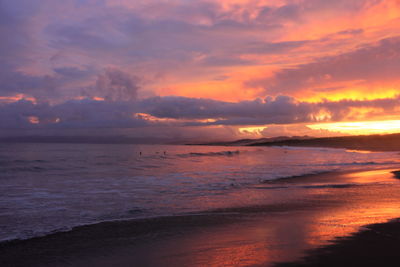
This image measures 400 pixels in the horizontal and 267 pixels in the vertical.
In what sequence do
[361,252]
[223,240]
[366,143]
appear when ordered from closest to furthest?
[361,252]
[223,240]
[366,143]

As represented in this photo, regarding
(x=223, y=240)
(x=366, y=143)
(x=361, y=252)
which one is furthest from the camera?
(x=366, y=143)

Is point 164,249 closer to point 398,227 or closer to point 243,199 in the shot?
point 398,227

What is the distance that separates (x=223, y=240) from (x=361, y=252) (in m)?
2.93

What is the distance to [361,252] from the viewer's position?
7.05 meters

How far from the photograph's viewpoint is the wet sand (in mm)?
6973

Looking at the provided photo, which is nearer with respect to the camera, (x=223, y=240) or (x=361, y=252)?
(x=361, y=252)

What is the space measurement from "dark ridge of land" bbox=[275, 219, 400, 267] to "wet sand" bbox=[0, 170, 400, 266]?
0.02 metres

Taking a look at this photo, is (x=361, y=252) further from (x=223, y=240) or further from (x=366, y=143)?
(x=366, y=143)

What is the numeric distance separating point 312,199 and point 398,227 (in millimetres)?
5210

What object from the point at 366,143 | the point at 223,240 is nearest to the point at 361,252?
the point at 223,240

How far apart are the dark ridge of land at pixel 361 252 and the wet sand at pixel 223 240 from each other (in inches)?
0.8

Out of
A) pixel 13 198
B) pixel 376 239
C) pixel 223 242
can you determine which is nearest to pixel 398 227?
pixel 376 239

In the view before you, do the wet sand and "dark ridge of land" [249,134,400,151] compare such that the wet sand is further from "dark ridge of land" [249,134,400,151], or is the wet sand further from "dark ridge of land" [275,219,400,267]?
"dark ridge of land" [249,134,400,151]

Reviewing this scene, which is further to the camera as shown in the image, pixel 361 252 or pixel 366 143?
pixel 366 143
